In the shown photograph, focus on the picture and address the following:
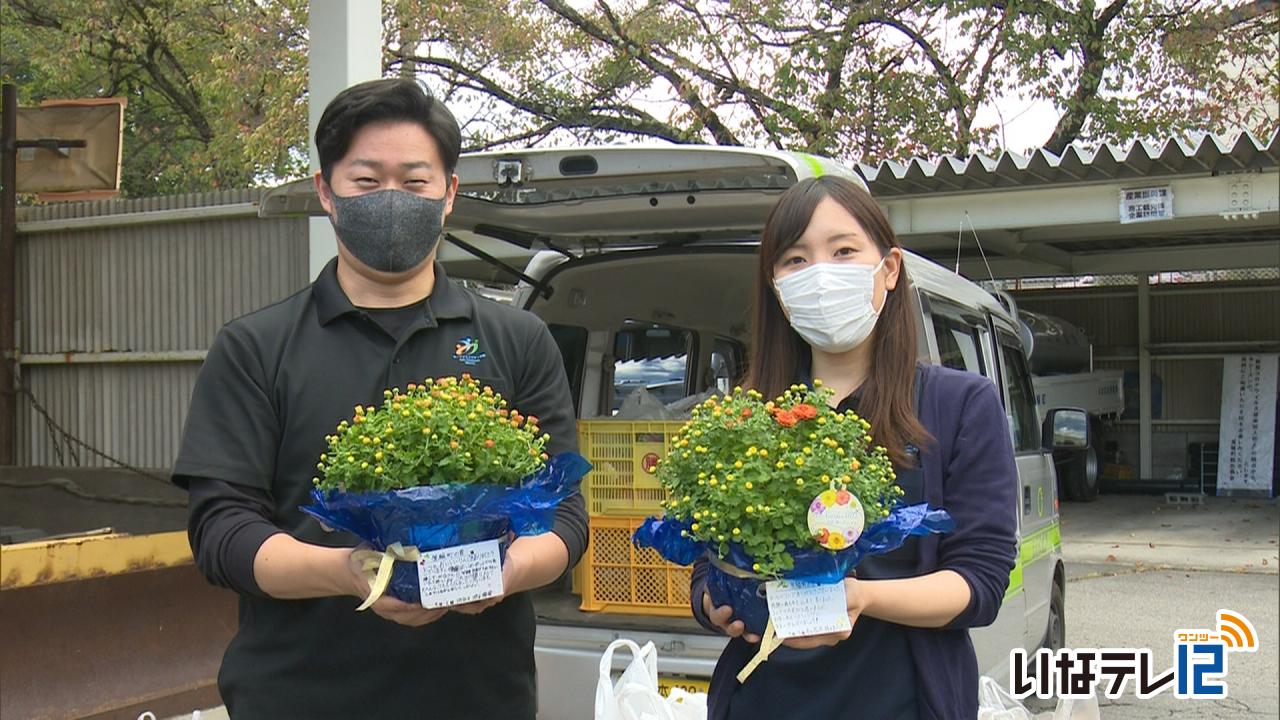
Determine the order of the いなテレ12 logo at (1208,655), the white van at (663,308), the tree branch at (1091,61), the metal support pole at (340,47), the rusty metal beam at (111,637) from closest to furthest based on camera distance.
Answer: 1. the white van at (663,308)
2. the rusty metal beam at (111,637)
3. the metal support pole at (340,47)
4. the いなテレ12 logo at (1208,655)
5. the tree branch at (1091,61)

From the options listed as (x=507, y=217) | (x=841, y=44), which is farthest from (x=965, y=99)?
(x=507, y=217)

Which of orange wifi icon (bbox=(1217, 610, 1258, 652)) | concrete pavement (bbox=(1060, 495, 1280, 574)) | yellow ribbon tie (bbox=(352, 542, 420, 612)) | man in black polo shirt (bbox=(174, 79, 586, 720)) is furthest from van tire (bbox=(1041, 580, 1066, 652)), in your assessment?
concrete pavement (bbox=(1060, 495, 1280, 574))

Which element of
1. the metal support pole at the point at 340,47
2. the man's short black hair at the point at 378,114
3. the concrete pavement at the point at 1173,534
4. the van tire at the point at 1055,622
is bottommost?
the concrete pavement at the point at 1173,534

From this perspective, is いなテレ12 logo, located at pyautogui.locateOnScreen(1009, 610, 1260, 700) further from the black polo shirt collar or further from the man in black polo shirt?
the black polo shirt collar

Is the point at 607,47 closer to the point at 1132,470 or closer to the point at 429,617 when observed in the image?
the point at 1132,470

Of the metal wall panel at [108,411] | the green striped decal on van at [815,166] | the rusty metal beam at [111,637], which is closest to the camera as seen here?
the green striped decal on van at [815,166]

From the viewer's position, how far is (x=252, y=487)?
86.2 inches

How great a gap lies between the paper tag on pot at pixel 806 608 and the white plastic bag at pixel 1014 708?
1970 mm

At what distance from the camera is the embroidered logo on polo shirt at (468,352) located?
7.58 feet

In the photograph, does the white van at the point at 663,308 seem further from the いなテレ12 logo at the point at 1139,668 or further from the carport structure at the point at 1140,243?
the carport structure at the point at 1140,243

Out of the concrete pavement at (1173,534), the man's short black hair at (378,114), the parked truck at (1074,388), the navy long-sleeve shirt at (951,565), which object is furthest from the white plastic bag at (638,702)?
the parked truck at (1074,388)

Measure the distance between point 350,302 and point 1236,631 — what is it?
910 centimetres

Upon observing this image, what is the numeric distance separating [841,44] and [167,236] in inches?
418

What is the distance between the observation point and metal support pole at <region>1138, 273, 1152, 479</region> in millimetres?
20500
